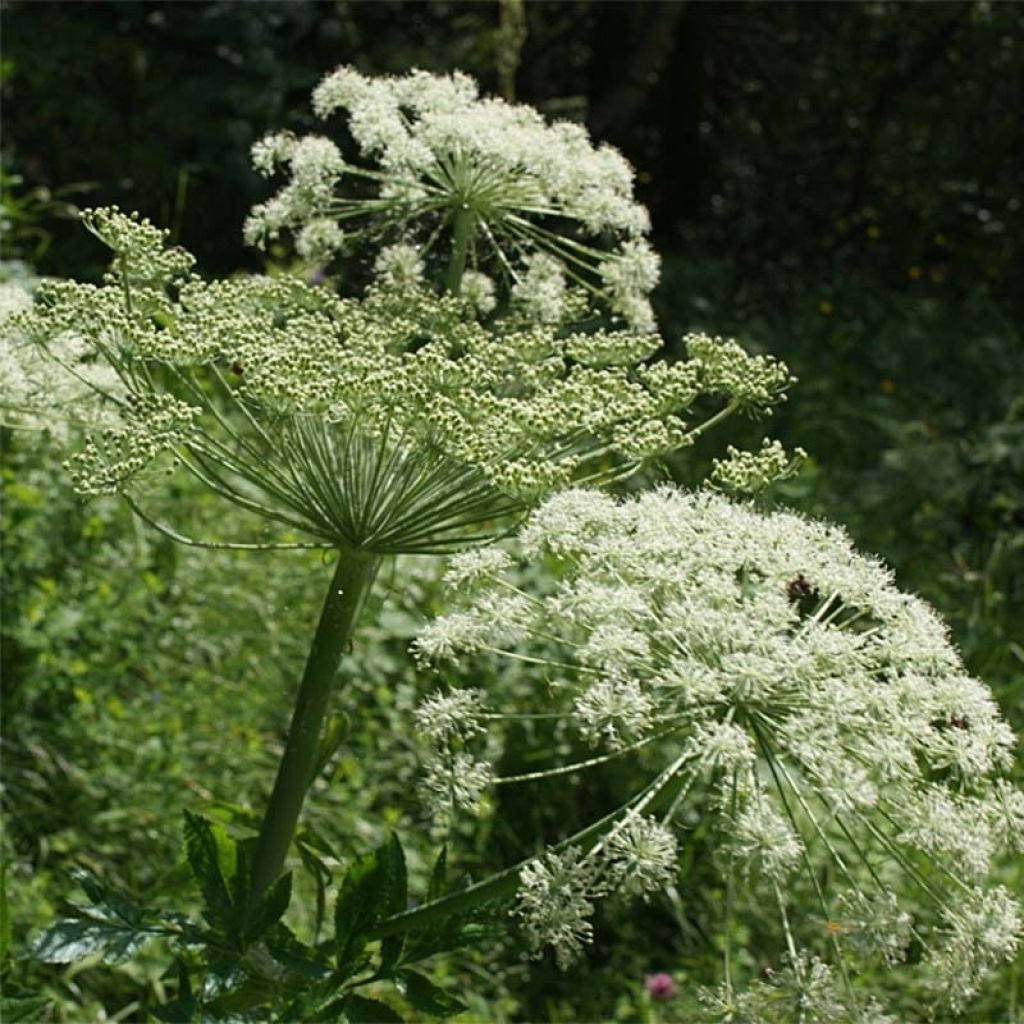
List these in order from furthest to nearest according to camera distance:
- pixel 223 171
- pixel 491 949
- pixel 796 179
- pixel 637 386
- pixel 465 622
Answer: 1. pixel 796 179
2. pixel 223 171
3. pixel 491 949
4. pixel 637 386
5. pixel 465 622

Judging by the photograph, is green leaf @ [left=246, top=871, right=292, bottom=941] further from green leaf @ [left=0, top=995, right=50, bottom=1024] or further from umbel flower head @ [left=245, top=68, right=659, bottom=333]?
umbel flower head @ [left=245, top=68, right=659, bottom=333]

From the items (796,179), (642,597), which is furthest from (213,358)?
(796,179)

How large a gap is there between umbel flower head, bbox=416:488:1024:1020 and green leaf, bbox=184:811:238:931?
17.0 inches

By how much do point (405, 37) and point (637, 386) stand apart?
8.74 metres

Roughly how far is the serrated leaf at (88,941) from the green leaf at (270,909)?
14 centimetres

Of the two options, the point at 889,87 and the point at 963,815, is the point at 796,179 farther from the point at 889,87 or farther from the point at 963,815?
the point at 963,815

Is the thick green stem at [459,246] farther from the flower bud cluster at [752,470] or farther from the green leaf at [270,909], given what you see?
the green leaf at [270,909]

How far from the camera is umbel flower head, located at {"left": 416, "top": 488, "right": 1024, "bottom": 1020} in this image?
1859mm

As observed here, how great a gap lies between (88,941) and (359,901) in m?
0.38

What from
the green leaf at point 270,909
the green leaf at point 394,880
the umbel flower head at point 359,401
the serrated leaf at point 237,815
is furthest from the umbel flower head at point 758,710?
the serrated leaf at point 237,815

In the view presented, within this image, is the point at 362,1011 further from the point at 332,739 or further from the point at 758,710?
the point at 758,710

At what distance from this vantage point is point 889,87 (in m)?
10.7

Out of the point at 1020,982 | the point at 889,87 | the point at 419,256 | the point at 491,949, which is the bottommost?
the point at 491,949

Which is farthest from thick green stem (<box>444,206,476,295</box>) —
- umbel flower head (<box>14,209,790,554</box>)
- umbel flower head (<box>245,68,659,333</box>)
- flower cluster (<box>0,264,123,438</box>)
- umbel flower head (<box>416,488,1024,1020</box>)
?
umbel flower head (<box>416,488,1024,1020</box>)
